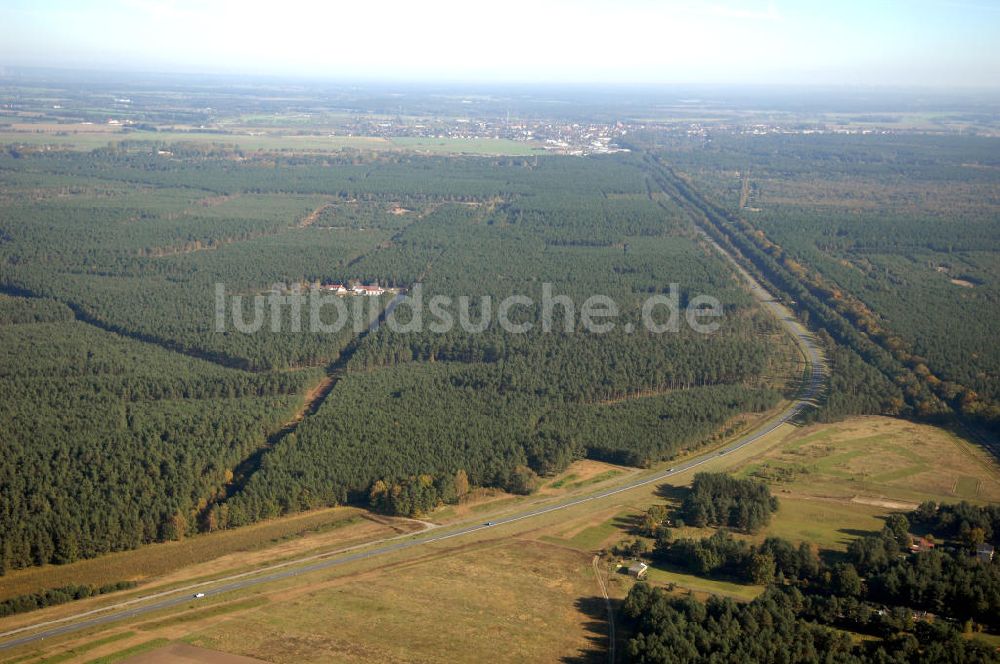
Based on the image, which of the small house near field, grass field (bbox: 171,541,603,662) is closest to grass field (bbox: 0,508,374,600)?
grass field (bbox: 171,541,603,662)

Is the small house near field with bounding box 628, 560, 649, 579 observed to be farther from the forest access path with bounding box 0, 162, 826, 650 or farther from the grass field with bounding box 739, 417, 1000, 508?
the grass field with bounding box 739, 417, 1000, 508

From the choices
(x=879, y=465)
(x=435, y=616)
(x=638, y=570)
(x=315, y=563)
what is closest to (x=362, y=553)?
(x=315, y=563)

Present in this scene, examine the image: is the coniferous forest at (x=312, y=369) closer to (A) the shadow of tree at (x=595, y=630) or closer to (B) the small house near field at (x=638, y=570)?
(B) the small house near field at (x=638, y=570)

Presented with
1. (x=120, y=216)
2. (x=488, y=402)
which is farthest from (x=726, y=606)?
(x=120, y=216)

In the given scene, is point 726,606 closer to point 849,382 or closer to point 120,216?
point 849,382

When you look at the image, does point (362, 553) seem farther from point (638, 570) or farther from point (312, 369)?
point (312, 369)
